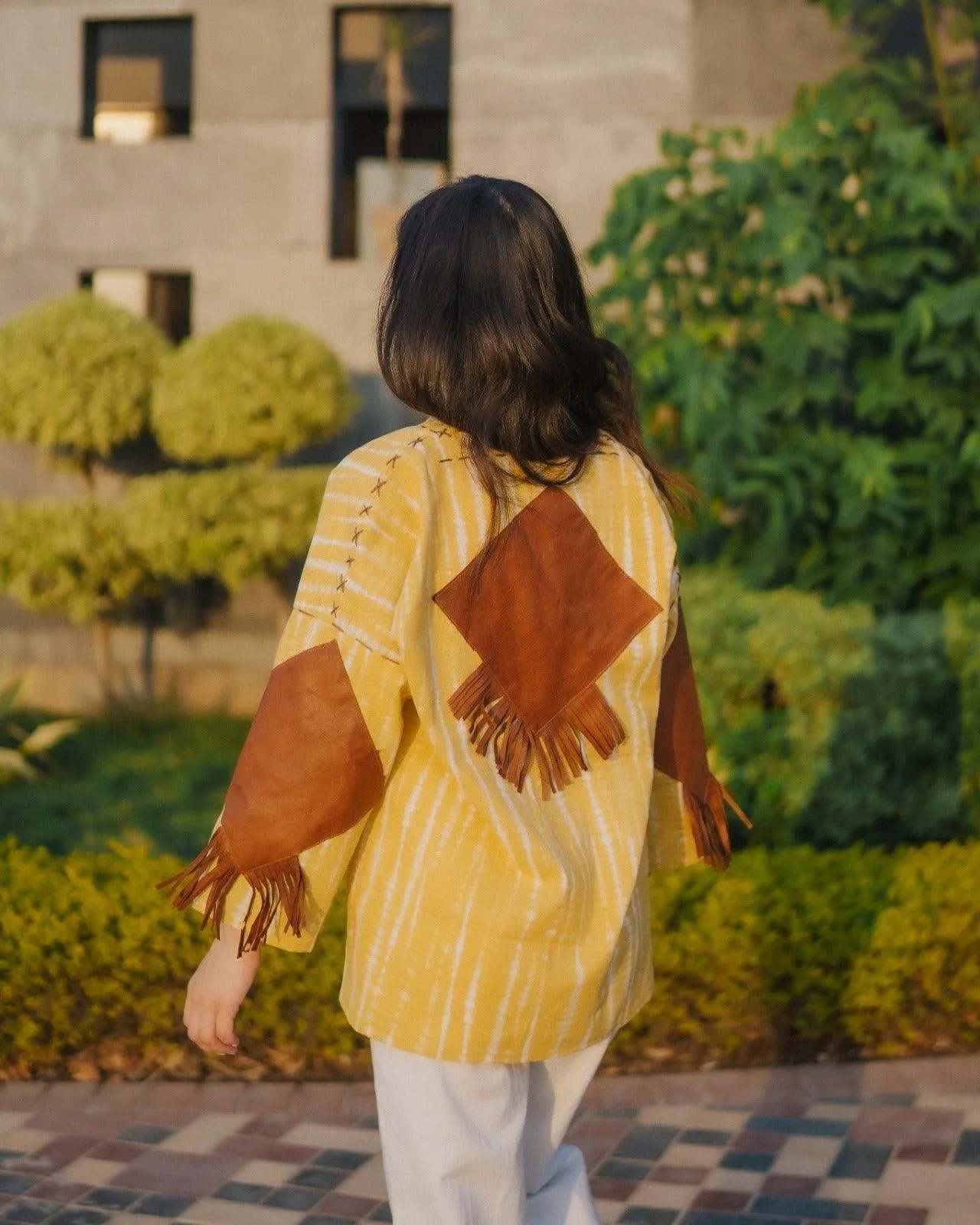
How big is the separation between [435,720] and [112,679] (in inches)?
302

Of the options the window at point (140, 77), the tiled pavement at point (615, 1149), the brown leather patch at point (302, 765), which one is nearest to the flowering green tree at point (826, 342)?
the tiled pavement at point (615, 1149)

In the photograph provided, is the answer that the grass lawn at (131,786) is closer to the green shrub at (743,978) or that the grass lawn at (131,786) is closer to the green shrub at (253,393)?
the green shrub at (253,393)

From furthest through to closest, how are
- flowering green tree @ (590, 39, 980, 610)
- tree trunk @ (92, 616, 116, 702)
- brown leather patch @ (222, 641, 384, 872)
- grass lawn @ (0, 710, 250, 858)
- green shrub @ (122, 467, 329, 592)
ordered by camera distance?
tree trunk @ (92, 616, 116, 702) → green shrub @ (122, 467, 329, 592) → grass lawn @ (0, 710, 250, 858) → flowering green tree @ (590, 39, 980, 610) → brown leather patch @ (222, 641, 384, 872)

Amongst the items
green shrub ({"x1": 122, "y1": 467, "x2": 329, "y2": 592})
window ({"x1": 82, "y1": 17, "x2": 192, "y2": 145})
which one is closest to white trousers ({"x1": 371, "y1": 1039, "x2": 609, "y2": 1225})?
green shrub ({"x1": 122, "y1": 467, "x2": 329, "y2": 592})

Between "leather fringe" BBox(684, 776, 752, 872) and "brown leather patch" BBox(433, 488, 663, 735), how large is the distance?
0.42m

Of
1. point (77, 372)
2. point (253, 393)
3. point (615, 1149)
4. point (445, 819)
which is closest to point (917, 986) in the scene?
point (615, 1149)

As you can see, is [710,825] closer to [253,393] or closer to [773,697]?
[773,697]

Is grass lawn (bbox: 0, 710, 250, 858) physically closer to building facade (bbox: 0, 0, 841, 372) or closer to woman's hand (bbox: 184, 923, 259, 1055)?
building facade (bbox: 0, 0, 841, 372)

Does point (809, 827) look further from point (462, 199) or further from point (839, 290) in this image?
point (462, 199)

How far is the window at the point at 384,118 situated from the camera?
8930 millimetres

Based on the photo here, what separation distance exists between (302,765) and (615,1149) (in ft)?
6.80

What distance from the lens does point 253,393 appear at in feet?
26.9

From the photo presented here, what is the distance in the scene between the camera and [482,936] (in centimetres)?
200

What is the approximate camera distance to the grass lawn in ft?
22.1
